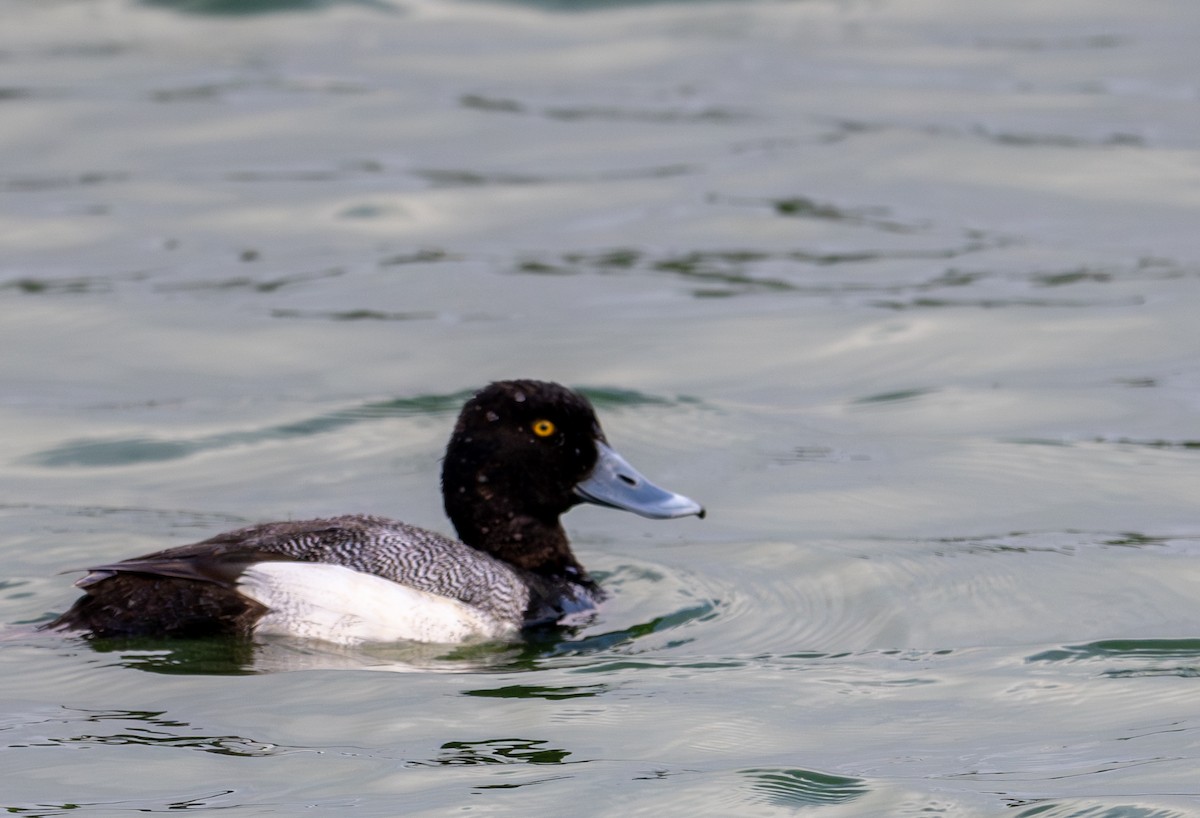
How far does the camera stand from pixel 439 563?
25.1 feet

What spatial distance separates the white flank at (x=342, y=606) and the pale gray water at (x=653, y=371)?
0.15 metres

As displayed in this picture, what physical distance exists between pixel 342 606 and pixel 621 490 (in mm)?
1689

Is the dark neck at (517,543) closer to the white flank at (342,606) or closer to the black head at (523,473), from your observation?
the black head at (523,473)

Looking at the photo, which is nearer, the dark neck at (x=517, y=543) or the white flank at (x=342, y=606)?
the white flank at (x=342, y=606)

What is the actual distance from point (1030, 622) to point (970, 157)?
8.75 metres

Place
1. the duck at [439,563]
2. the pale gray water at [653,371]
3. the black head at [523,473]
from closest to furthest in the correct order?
the pale gray water at [653,371] < the duck at [439,563] < the black head at [523,473]

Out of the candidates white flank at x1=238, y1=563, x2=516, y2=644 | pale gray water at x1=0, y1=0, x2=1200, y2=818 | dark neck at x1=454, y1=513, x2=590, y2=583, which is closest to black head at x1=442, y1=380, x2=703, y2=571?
dark neck at x1=454, y1=513, x2=590, y2=583

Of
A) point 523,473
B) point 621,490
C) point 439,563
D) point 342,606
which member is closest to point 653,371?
point 621,490

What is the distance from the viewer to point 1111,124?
55.7 ft

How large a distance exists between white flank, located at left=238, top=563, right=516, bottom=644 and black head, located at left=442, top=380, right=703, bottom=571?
0.95m

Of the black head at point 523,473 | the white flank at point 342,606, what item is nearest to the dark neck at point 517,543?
the black head at point 523,473

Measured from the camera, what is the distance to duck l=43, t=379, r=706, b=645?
718cm

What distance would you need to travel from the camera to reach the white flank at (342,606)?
7.20m

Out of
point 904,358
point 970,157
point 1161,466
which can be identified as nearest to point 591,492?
point 1161,466
